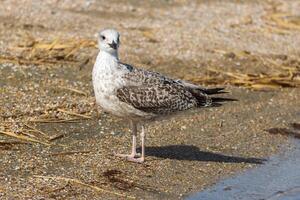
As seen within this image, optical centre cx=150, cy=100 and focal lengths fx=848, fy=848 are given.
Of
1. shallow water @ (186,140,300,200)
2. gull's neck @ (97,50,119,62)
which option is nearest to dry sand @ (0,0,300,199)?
shallow water @ (186,140,300,200)

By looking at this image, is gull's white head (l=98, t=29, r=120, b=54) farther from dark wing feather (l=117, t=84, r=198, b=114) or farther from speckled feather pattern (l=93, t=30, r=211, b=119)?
dark wing feather (l=117, t=84, r=198, b=114)

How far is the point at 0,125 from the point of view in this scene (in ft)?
28.5

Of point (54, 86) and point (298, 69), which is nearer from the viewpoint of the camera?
point (54, 86)

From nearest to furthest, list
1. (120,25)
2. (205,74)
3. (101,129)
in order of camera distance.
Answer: (101,129)
(205,74)
(120,25)

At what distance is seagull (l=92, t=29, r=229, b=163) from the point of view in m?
7.91

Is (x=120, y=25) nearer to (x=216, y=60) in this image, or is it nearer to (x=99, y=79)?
(x=216, y=60)

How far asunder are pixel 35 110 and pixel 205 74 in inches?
121

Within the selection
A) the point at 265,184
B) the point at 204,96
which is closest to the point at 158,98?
the point at 204,96

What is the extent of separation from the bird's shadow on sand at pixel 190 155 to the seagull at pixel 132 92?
0.30 metres

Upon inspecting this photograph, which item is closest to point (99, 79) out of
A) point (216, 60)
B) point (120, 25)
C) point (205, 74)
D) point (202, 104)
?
point (202, 104)

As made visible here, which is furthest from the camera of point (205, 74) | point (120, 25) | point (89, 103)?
point (120, 25)

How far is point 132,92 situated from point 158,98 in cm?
31

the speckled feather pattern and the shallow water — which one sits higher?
the speckled feather pattern

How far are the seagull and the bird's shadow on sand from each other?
301mm
